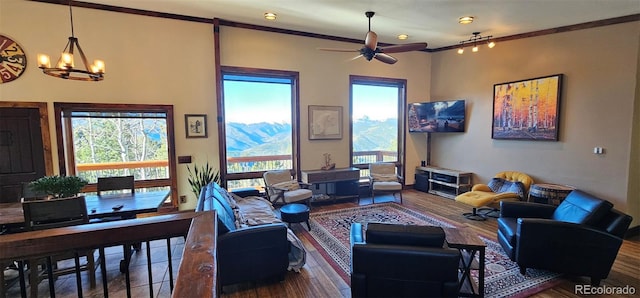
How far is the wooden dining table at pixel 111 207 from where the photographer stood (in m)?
2.79

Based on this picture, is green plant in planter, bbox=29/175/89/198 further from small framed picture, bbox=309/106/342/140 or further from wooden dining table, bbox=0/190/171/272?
small framed picture, bbox=309/106/342/140

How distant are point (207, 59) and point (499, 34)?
5.44 meters

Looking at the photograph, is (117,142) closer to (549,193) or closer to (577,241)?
(577,241)

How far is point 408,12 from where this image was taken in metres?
4.34

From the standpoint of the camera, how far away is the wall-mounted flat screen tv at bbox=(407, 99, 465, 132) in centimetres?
622

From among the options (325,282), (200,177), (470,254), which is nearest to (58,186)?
(200,177)

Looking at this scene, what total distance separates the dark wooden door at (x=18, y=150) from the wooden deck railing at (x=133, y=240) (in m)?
3.91

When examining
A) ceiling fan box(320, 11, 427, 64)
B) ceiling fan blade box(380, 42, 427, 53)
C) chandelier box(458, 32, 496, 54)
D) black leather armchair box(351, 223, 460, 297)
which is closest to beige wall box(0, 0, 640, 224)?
chandelier box(458, 32, 496, 54)

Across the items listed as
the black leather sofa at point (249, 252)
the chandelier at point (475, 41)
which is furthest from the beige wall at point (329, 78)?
the black leather sofa at point (249, 252)

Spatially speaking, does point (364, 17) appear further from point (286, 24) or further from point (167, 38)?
point (167, 38)

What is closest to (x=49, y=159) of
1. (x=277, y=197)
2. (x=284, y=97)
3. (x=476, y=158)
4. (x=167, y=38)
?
(x=167, y=38)

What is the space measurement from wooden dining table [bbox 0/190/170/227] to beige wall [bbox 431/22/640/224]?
600cm

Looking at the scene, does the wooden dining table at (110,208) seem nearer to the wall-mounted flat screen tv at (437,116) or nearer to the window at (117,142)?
the window at (117,142)

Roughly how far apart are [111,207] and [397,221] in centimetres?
397
